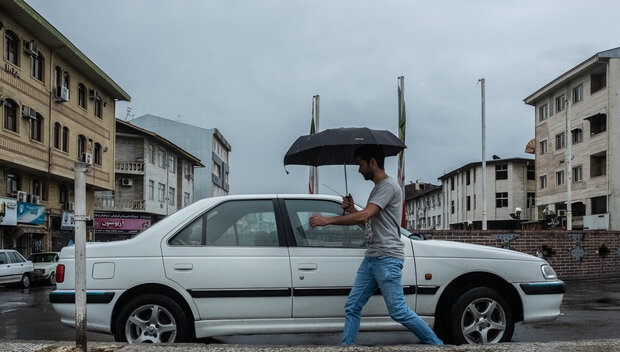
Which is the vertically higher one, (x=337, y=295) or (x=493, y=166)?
(x=493, y=166)

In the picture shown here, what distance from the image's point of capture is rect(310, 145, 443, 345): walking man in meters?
4.86

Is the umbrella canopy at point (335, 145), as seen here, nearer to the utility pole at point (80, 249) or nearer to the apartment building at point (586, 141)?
the utility pole at point (80, 249)

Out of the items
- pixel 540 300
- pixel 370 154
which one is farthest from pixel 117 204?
pixel 370 154

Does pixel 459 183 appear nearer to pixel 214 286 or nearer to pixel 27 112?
pixel 27 112

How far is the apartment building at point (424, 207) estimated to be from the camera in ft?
252

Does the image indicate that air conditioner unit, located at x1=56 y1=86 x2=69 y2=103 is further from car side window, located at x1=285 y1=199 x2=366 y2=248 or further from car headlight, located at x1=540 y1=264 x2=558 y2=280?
car headlight, located at x1=540 y1=264 x2=558 y2=280

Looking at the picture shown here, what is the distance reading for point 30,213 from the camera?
1107 inches

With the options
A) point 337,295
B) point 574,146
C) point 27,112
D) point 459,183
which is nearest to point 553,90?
point 574,146

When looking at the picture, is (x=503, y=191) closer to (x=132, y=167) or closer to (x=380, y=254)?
(x=132, y=167)

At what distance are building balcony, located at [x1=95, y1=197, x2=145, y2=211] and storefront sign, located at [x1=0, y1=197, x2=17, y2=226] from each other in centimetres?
2168

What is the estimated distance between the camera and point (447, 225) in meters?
71.1

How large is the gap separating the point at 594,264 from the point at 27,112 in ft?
74.4

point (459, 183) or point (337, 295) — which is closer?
point (337, 295)

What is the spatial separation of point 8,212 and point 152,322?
23503 mm
